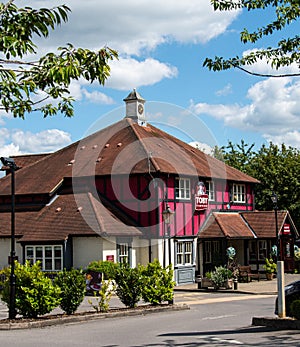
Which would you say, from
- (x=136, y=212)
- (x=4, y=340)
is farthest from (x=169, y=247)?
(x=4, y=340)

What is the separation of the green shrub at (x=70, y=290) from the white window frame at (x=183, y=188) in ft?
60.2

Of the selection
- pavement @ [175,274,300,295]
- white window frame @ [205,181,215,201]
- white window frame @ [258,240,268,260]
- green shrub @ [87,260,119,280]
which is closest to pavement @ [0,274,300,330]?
pavement @ [175,274,300,295]

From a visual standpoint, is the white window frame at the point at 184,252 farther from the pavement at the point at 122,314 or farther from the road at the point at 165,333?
the road at the point at 165,333

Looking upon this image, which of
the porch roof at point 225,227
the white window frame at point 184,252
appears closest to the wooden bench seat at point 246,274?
the porch roof at point 225,227

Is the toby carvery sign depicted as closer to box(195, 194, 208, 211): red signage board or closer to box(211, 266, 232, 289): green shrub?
box(195, 194, 208, 211): red signage board

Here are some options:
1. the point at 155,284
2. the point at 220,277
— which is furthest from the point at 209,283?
the point at 155,284

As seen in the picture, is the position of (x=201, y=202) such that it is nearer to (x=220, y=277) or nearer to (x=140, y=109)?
(x=220, y=277)

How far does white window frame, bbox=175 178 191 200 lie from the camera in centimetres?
3862

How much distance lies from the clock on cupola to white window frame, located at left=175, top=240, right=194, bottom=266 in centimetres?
924

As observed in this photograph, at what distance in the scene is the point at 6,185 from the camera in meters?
42.1

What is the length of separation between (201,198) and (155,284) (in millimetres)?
17256

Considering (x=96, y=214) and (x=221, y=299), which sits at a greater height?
(x=96, y=214)

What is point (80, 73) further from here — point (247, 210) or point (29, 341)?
point (247, 210)

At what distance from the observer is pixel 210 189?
1633 inches
